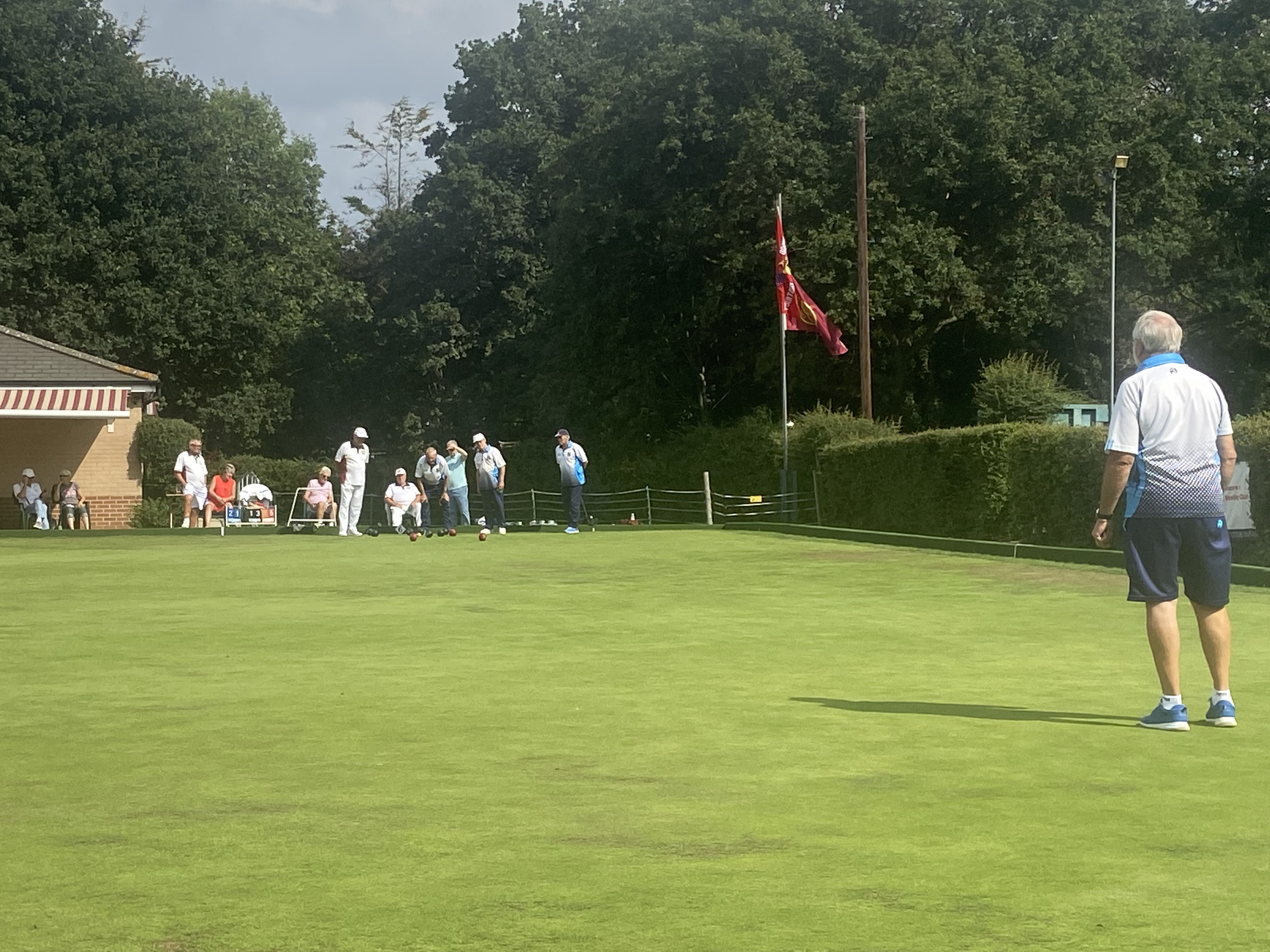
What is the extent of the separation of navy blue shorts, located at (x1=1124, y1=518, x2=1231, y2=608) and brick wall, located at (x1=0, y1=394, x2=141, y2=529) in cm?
3664

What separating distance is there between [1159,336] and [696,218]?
1470 inches

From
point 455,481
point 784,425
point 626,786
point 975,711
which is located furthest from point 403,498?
point 626,786

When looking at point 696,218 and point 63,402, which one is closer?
point 63,402

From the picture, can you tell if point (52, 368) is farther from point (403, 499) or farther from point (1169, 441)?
point (1169, 441)

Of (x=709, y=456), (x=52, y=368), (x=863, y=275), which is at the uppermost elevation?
(x=863, y=275)

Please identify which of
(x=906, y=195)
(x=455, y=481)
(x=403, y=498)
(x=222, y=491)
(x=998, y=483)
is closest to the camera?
(x=998, y=483)

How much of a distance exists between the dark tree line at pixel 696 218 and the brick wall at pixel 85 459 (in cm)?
1051

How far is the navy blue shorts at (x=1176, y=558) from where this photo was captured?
23.9ft

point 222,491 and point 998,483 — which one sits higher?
point 222,491

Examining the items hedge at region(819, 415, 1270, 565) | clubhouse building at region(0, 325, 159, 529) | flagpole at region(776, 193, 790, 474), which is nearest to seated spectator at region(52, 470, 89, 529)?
clubhouse building at region(0, 325, 159, 529)

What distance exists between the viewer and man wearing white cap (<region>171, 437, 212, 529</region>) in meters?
31.0

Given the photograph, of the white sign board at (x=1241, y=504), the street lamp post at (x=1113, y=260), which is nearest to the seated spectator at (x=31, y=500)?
the street lamp post at (x=1113, y=260)

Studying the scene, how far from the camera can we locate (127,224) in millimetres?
52938

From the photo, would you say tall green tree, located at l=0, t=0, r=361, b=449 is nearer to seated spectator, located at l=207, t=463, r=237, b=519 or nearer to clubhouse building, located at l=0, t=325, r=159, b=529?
clubhouse building, located at l=0, t=325, r=159, b=529
